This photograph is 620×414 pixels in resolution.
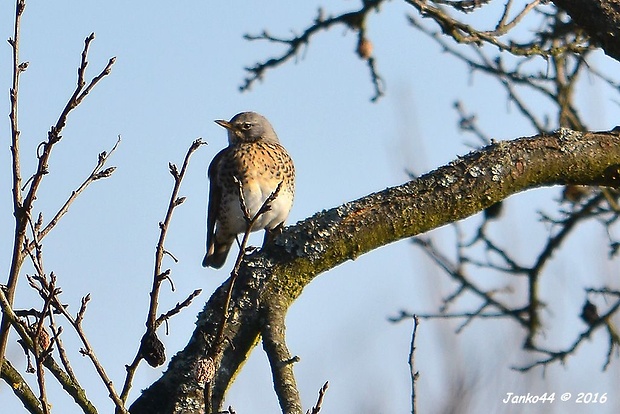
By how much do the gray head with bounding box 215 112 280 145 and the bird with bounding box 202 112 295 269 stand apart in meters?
0.05

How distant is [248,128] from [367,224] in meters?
3.63

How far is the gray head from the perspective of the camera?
6934 millimetres

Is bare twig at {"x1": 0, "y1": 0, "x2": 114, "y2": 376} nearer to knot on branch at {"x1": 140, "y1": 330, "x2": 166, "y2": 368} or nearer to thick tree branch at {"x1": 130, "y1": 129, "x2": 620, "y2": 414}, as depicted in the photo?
knot on branch at {"x1": 140, "y1": 330, "x2": 166, "y2": 368}

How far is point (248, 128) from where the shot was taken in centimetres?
699

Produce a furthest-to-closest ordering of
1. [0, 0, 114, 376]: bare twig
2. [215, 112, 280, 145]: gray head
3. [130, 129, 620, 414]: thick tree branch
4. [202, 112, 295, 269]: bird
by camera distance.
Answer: [215, 112, 280, 145]: gray head → [202, 112, 295, 269]: bird → [130, 129, 620, 414]: thick tree branch → [0, 0, 114, 376]: bare twig

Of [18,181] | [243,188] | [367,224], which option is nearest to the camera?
[18,181]

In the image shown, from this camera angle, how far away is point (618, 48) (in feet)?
12.9

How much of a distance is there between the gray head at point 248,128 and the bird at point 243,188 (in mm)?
47

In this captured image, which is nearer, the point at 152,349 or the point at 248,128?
the point at 152,349

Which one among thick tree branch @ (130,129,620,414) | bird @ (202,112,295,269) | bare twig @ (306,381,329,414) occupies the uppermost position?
bird @ (202,112,295,269)

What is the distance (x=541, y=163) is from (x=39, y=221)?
5.92 ft

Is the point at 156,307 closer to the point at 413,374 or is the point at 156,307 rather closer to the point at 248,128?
the point at 413,374

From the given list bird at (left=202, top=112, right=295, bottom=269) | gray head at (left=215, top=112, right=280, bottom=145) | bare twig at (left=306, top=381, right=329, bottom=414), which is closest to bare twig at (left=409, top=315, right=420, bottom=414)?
bare twig at (left=306, top=381, right=329, bottom=414)

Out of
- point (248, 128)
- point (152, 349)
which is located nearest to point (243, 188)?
point (248, 128)
